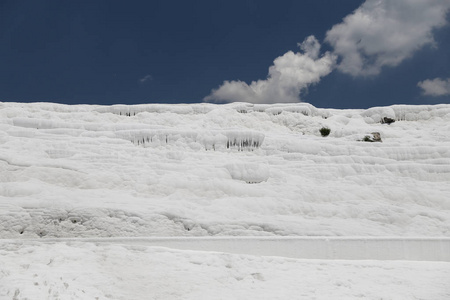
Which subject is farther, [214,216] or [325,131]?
[325,131]

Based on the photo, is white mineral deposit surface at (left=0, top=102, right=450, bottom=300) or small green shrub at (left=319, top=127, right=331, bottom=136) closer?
white mineral deposit surface at (left=0, top=102, right=450, bottom=300)

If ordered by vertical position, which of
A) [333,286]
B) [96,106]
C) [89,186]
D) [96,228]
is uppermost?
[96,106]

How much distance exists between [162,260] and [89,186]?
5211mm

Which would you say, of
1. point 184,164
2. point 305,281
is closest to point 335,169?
point 184,164

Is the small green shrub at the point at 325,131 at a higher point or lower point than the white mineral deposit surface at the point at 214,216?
higher

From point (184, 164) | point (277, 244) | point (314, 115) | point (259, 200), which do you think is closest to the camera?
point (277, 244)

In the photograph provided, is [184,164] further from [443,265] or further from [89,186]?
[443,265]

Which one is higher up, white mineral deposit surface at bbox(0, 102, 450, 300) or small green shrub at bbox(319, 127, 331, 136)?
small green shrub at bbox(319, 127, 331, 136)

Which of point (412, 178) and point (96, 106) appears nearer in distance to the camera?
point (412, 178)

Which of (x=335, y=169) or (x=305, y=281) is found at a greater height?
(x=335, y=169)

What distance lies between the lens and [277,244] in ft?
30.9

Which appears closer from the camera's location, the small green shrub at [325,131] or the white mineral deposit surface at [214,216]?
the white mineral deposit surface at [214,216]

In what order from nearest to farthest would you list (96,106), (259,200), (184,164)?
(259,200)
(184,164)
(96,106)

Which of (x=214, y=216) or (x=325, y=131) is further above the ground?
(x=325, y=131)
